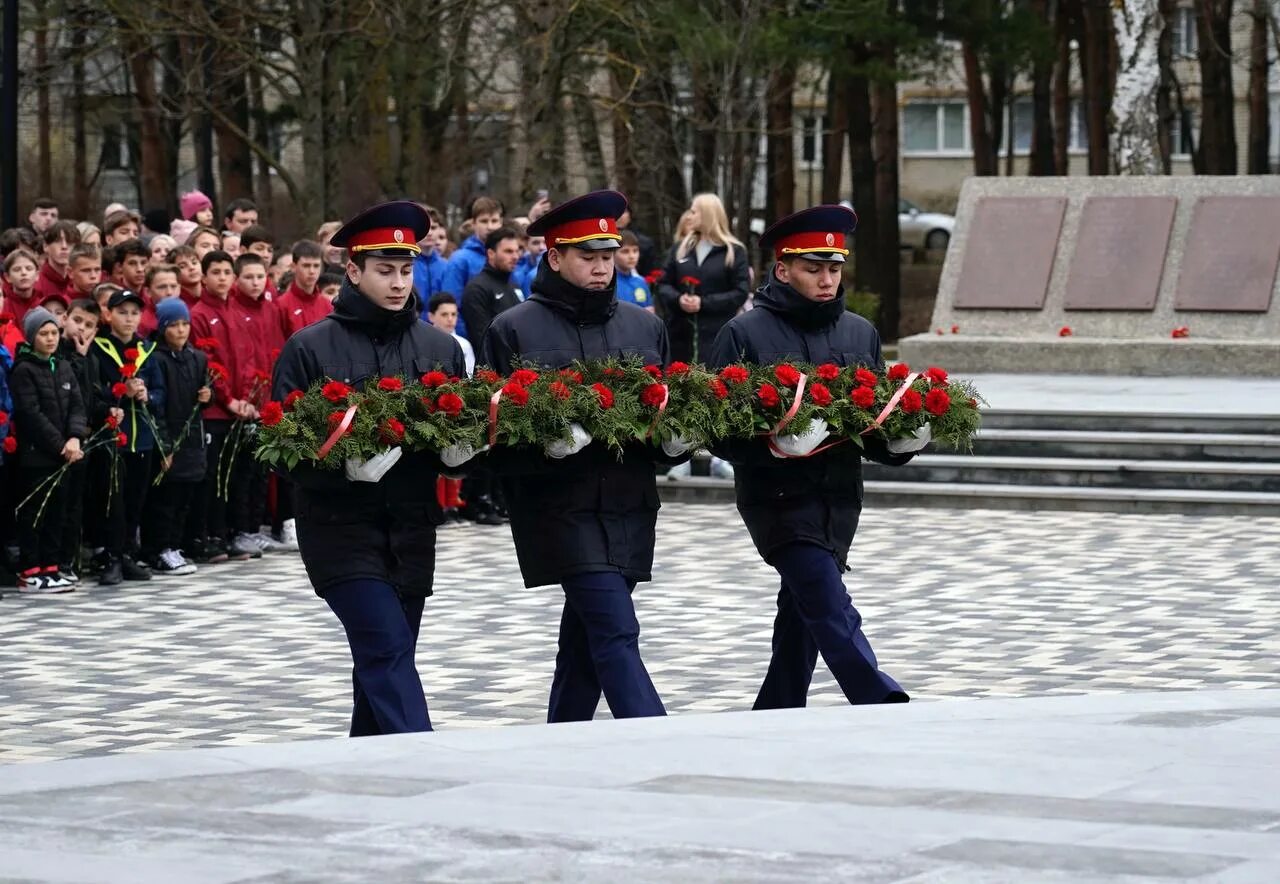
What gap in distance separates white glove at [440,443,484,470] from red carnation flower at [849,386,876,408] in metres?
1.35

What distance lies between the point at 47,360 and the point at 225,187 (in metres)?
24.6

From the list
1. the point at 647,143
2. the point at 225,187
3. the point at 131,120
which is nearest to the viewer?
the point at 647,143

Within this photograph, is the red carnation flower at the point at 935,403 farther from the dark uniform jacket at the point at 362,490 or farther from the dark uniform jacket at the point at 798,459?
the dark uniform jacket at the point at 362,490

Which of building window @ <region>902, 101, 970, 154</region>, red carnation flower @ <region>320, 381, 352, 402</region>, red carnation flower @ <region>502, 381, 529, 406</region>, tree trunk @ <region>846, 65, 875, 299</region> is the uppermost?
building window @ <region>902, 101, 970, 154</region>

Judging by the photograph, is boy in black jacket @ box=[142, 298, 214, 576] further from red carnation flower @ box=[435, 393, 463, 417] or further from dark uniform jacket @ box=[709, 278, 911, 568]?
red carnation flower @ box=[435, 393, 463, 417]

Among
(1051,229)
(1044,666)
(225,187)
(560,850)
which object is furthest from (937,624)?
(225,187)

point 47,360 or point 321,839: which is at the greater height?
point 47,360

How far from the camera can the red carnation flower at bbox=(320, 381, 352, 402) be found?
24.7ft

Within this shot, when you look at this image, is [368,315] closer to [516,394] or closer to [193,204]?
[516,394]

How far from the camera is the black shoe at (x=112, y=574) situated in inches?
509

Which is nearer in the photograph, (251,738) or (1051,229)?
(251,738)

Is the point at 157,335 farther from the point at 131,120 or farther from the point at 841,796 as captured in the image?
the point at 131,120

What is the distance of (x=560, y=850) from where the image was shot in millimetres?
5359

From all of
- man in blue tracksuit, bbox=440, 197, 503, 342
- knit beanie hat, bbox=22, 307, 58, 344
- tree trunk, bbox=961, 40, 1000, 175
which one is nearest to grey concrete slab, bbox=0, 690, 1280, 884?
knit beanie hat, bbox=22, 307, 58, 344
